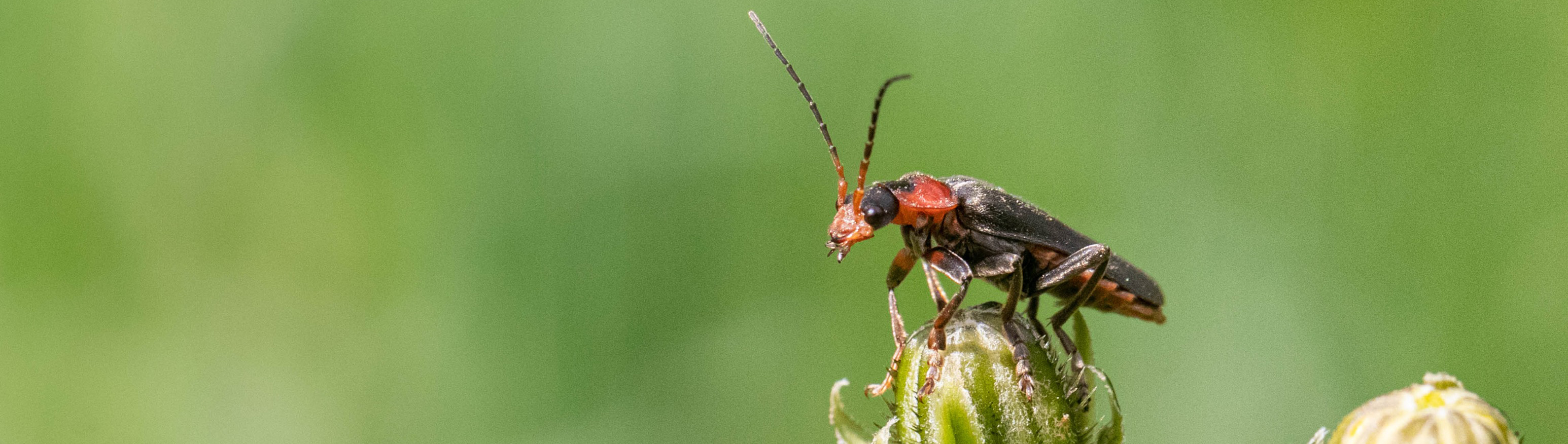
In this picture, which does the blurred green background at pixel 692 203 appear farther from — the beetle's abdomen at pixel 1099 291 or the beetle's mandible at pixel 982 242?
the beetle's mandible at pixel 982 242

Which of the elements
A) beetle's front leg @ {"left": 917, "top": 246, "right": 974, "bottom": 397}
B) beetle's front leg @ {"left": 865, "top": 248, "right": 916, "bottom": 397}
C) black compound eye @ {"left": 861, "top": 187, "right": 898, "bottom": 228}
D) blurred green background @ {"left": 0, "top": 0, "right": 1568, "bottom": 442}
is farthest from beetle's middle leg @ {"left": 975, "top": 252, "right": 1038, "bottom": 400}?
blurred green background @ {"left": 0, "top": 0, "right": 1568, "bottom": 442}

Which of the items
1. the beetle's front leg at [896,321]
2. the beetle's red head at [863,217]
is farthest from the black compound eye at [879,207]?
the beetle's front leg at [896,321]

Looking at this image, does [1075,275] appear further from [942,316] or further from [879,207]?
[942,316]

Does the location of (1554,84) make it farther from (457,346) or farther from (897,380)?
(457,346)

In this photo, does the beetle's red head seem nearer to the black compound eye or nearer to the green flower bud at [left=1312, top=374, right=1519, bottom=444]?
the black compound eye

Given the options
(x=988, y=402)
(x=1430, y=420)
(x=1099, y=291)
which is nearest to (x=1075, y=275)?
(x=1099, y=291)

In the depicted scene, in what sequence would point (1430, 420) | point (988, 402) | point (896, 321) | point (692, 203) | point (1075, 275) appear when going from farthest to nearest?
point (692, 203)
point (1075, 275)
point (896, 321)
point (988, 402)
point (1430, 420)
